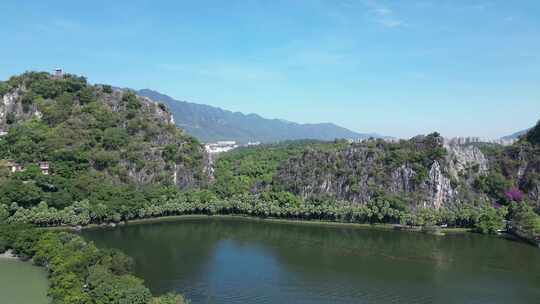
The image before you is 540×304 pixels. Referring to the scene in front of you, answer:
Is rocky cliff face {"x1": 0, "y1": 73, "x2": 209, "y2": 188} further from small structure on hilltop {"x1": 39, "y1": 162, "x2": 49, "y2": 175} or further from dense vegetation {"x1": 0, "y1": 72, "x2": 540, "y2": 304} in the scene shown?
small structure on hilltop {"x1": 39, "y1": 162, "x2": 49, "y2": 175}

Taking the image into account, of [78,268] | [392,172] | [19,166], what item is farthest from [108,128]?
[392,172]

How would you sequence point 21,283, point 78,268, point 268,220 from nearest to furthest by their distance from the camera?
point 78,268 < point 21,283 < point 268,220

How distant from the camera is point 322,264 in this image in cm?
3569

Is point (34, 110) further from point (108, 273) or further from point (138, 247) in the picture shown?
point (108, 273)

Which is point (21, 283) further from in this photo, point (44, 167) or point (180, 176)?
point (180, 176)

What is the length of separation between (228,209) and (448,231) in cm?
2494

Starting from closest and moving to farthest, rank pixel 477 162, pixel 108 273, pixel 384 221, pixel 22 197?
pixel 108 273
pixel 22 197
pixel 384 221
pixel 477 162

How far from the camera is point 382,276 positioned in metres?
32.8

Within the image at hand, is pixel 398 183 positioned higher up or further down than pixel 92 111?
further down

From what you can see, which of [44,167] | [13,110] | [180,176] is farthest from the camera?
[13,110]

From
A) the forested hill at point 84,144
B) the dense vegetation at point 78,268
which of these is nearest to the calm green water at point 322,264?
the dense vegetation at point 78,268

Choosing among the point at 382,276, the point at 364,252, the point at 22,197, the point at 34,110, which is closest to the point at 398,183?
the point at 364,252

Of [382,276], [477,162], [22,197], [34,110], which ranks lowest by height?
[382,276]

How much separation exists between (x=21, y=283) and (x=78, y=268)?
192 inches
